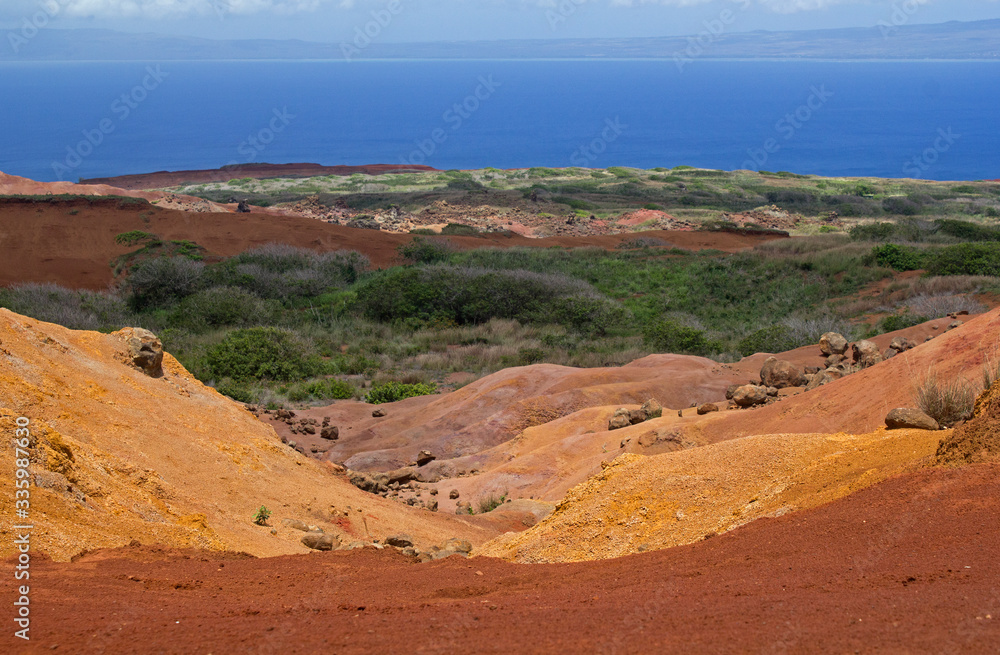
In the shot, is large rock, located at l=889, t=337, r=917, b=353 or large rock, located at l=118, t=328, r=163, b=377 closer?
large rock, located at l=118, t=328, r=163, b=377

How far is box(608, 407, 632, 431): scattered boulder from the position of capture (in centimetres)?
934

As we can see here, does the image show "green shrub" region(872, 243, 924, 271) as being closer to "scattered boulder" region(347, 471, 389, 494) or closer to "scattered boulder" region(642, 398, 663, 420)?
"scattered boulder" region(642, 398, 663, 420)

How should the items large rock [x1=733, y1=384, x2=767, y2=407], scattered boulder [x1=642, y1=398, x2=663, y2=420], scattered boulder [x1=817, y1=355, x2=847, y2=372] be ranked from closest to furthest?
1. large rock [x1=733, y1=384, x2=767, y2=407]
2. scattered boulder [x1=642, y1=398, x2=663, y2=420]
3. scattered boulder [x1=817, y1=355, x2=847, y2=372]

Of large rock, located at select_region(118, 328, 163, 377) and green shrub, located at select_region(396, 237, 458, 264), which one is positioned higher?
green shrub, located at select_region(396, 237, 458, 264)

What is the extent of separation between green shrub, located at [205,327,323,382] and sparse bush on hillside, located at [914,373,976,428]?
12.1m

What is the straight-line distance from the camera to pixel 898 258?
22625mm

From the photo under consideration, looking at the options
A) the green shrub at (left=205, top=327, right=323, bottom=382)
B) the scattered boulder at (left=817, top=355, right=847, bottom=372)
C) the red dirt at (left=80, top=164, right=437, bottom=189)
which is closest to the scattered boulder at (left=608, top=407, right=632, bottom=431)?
the scattered boulder at (left=817, top=355, right=847, bottom=372)

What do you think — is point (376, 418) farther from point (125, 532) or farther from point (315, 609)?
point (315, 609)

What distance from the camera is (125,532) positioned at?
423cm

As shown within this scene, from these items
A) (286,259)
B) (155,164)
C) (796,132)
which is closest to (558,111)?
(796,132)

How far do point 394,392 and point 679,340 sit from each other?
6.69 metres

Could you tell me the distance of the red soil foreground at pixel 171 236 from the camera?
29781 mm

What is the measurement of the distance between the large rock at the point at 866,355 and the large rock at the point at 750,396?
2.53 meters

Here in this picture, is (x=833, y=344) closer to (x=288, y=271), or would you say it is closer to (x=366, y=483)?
(x=366, y=483)
